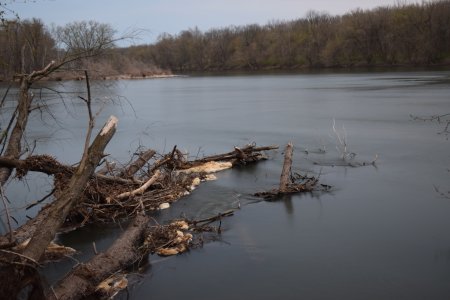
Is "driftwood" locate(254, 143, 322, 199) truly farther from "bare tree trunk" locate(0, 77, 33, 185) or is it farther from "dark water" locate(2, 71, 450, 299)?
"bare tree trunk" locate(0, 77, 33, 185)

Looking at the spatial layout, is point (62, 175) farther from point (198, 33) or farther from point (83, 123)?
point (198, 33)

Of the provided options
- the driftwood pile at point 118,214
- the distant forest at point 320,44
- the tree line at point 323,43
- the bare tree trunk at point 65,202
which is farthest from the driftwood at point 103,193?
the tree line at point 323,43

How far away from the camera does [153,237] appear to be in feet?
26.6

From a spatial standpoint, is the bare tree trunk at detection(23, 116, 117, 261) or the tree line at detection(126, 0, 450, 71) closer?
the bare tree trunk at detection(23, 116, 117, 261)

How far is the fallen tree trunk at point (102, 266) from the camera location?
19.3 ft

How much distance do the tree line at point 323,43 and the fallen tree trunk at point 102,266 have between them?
7184 centimetres

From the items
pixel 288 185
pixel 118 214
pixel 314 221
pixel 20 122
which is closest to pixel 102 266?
pixel 20 122

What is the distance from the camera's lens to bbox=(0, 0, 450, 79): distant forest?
7400 cm

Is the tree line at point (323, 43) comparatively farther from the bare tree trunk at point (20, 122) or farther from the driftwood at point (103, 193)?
the bare tree trunk at point (20, 122)

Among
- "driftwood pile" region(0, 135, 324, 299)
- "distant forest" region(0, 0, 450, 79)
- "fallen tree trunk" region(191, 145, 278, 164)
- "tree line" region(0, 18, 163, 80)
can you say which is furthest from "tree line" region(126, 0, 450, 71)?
"tree line" region(0, 18, 163, 80)

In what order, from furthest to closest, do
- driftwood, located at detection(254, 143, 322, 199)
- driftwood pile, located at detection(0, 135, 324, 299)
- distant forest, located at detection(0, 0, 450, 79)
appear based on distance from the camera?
distant forest, located at detection(0, 0, 450, 79) → driftwood, located at detection(254, 143, 322, 199) → driftwood pile, located at detection(0, 135, 324, 299)

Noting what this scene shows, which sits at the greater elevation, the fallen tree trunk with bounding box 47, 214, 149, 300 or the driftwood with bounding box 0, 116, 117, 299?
the driftwood with bounding box 0, 116, 117, 299

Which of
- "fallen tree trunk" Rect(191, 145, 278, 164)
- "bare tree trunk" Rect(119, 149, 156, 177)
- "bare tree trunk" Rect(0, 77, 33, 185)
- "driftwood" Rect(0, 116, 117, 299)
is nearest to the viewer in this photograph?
"driftwood" Rect(0, 116, 117, 299)

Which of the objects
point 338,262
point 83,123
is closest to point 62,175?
point 338,262
